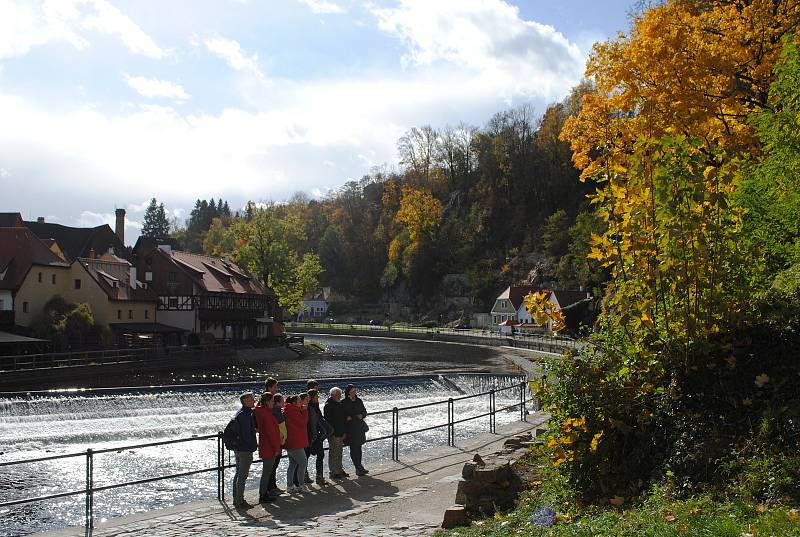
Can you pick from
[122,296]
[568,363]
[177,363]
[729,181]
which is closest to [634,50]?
[729,181]

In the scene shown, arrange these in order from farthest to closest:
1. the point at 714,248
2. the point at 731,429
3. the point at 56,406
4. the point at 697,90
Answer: the point at 56,406 → the point at 697,90 → the point at 714,248 → the point at 731,429

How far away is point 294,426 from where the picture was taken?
13.7 meters

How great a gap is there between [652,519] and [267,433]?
6.96 m

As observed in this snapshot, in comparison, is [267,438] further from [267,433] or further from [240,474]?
[240,474]

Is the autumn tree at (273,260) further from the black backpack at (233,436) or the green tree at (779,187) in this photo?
the black backpack at (233,436)

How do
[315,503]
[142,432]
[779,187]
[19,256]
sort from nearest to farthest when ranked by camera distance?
[315,503] → [779,187] → [142,432] → [19,256]

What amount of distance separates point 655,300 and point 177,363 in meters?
47.9

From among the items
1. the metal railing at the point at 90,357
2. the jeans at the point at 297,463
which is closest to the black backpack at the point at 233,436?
the jeans at the point at 297,463

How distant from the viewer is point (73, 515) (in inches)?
634

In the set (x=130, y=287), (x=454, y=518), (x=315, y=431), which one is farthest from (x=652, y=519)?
(x=130, y=287)

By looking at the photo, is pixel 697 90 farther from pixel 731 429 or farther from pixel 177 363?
pixel 177 363

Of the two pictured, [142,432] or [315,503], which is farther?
[142,432]

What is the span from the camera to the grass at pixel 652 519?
7.25m

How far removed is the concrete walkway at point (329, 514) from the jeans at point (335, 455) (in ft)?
1.60
